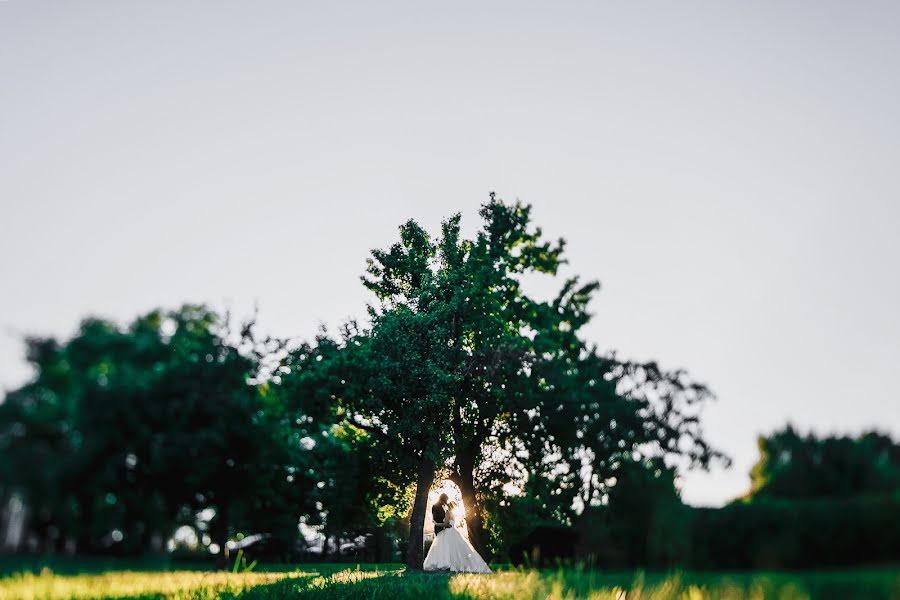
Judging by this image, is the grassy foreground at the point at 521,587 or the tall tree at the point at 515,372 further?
the tall tree at the point at 515,372

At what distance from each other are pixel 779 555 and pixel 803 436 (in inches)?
18.0

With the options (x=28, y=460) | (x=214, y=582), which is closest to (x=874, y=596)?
(x=28, y=460)

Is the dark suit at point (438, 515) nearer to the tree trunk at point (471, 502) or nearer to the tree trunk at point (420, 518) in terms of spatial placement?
the tree trunk at point (420, 518)

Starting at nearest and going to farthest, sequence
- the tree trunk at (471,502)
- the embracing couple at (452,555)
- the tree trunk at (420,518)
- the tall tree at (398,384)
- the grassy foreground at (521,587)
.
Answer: the grassy foreground at (521,587)
the tall tree at (398,384)
the embracing couple at (452,555)
the tree trunk at (420,518)
the tree trunk at (471,502)

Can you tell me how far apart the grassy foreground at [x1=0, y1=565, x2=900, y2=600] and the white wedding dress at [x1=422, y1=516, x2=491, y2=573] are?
42.6 feet

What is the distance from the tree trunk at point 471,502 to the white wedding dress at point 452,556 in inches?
177

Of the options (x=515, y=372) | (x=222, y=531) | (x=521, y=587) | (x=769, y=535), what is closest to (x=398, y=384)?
(x=515, y=372)

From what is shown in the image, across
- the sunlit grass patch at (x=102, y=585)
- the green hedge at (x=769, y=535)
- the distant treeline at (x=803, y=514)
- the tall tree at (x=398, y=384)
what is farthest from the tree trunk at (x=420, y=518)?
the distant treeline at (x=803, y=514)

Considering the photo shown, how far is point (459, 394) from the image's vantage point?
23.0m

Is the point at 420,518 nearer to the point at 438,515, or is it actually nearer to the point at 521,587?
the point at 438,515

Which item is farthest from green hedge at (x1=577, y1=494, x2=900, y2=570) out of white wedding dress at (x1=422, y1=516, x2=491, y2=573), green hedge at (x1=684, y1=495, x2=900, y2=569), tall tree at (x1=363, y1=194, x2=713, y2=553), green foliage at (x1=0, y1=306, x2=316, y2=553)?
white wedding dress at (x1=422, y1=516, x2=491, y2=573)

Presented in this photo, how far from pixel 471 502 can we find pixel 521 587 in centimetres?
2246

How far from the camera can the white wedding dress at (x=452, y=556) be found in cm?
2103

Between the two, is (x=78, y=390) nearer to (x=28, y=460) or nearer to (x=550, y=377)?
(x=28, y=460)
